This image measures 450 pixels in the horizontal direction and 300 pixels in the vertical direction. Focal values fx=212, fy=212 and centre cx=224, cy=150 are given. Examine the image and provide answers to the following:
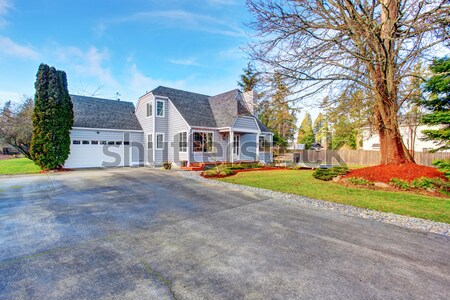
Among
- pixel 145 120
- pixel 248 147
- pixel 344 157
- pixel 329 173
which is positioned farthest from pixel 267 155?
pixel 145 120

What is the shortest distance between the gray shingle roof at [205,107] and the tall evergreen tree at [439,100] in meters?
9.78

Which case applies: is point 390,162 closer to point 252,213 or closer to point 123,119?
point 252,213

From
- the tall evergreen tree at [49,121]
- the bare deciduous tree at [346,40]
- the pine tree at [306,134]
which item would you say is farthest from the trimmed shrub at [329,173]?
the pine tree at [306,134]

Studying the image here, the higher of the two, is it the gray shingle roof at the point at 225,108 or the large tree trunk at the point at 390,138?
the gray shingle roof at the point at 225,108

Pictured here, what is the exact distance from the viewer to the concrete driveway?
239cm

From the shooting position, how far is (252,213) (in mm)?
5336

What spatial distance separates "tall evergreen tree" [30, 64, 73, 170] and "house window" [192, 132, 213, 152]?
27.6 ft

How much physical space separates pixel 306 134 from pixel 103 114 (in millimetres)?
37577

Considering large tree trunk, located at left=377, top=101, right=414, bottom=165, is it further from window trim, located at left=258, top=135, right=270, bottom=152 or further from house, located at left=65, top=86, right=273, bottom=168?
window trim, located at left=258, top=135, right=270, bottom=152

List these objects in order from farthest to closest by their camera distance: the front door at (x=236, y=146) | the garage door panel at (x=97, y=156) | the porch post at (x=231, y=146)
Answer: the front door at (x=236, y=146)
the porch post at (x=231, y=146)
the garage door panel at (x=97, y=156)

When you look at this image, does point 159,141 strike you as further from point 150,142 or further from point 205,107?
point 205,107

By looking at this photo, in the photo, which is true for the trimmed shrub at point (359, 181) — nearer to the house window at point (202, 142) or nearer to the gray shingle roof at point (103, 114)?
the house window at point (202, 142)

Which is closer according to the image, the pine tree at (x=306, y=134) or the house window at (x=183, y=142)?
the house window at (x=183, y=142)

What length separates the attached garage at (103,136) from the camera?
15.2m
